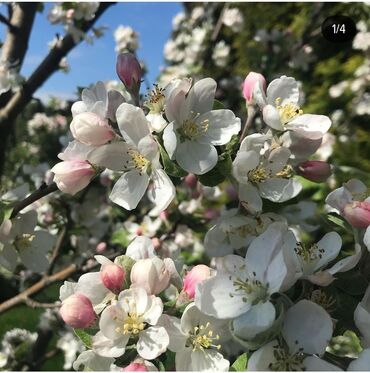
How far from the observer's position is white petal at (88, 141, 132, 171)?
3.82 feet

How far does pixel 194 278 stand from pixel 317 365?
26cm

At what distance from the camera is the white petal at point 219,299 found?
93 cm

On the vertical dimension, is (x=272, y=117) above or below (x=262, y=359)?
above

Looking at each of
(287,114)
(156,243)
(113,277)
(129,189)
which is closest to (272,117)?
(287,114)

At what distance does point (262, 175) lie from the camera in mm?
1229

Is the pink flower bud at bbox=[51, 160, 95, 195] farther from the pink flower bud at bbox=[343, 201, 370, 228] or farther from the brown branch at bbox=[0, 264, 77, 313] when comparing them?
the brown branch at bbox=[0, 264, 77, 313]

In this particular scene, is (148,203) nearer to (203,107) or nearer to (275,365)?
(203,107)

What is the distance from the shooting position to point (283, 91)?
1332 mm

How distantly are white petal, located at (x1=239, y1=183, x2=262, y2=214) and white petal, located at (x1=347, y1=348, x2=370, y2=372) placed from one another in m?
0.43

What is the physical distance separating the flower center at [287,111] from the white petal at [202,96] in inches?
6.3

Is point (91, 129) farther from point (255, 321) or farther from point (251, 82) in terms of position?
point (255, 321)

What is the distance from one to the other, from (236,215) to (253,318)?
45 centimetres

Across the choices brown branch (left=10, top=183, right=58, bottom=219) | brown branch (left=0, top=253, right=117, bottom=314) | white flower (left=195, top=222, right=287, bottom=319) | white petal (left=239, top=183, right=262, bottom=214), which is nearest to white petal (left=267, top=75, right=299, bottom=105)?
white petal (left=239, top=183, right=262, bottom=214)

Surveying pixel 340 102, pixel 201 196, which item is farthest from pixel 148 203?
pixel 340 102
